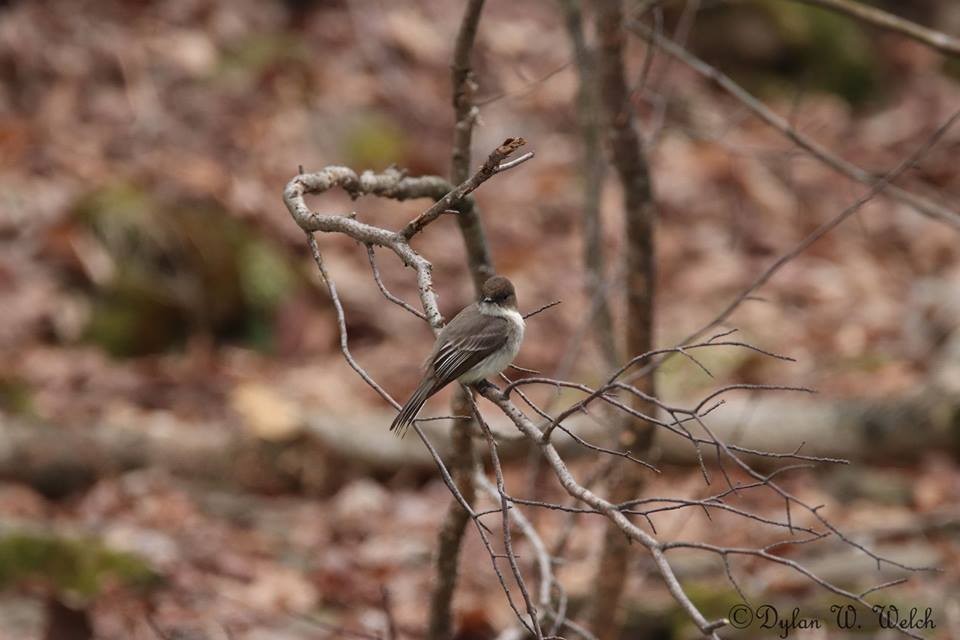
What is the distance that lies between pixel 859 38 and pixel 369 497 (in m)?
9.03

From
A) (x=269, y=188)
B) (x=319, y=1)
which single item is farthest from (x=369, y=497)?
(x=319, y=1)

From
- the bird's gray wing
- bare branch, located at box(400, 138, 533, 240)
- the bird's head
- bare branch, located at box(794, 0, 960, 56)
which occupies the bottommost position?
bare branch, located at box(400, 138, 533, 240)

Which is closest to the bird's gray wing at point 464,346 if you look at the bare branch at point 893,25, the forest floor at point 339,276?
the forest floor at point 339,276

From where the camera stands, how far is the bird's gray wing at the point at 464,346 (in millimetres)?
3482

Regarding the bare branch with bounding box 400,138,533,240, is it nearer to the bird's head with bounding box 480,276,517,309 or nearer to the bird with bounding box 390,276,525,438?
the bird with bounding box 390,276,525,438

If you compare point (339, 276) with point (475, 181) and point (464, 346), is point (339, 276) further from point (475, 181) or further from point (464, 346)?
point (475, 181)

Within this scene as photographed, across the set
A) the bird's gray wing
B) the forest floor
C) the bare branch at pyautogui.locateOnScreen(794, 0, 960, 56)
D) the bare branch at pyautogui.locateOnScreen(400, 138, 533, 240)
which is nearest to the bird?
the bird's gray wing

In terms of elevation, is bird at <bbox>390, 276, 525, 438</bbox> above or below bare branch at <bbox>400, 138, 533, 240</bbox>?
above

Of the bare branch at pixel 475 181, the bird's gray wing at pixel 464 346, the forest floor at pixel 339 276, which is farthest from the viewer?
the forest floor at pixel 339 276

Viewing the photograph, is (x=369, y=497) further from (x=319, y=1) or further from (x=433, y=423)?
(x=319, y=1)

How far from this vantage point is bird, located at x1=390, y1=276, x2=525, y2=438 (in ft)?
11.5

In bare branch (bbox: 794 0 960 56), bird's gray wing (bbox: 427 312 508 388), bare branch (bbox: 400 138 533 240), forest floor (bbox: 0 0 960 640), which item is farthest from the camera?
forest floor (bbox: 0 0 960 640)

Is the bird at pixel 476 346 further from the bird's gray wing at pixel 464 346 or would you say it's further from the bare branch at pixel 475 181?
the bare branch at pixel 475 181

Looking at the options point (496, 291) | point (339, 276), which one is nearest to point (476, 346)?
point (496, 291)
